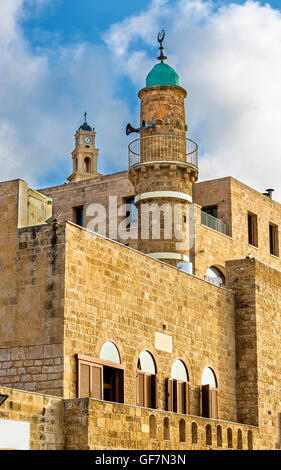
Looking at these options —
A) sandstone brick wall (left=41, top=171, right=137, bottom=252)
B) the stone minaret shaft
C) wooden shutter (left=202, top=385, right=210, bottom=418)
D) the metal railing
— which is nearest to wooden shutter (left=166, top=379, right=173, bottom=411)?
wooden shutter (left=202, top=385, right=210, bottom=418)

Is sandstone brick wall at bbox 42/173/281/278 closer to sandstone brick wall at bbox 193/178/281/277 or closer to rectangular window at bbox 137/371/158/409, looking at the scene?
sandstone brick wall at bbox 193/178/281/277

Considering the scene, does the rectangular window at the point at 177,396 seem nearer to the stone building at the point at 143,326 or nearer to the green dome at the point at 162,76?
the stone building at the point at 143,326

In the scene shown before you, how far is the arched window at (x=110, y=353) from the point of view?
21.3 m

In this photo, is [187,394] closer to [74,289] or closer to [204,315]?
[204,315]

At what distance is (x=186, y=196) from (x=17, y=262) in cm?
978

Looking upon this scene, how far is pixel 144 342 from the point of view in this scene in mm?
22609

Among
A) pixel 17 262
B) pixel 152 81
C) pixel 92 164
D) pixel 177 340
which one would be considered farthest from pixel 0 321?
pixel 92 164

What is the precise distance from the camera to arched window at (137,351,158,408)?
22297 mm

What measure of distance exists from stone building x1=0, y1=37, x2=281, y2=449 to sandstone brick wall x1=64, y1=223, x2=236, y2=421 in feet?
0.12

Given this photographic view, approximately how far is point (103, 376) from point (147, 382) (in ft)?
5.32

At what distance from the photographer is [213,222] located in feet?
113

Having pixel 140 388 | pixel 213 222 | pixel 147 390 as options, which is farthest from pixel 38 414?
pixel 213 222

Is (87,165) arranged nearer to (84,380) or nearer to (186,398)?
(186,398)

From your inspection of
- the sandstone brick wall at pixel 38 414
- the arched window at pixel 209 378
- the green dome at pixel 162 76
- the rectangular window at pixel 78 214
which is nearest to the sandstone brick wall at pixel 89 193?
the rectangular window at pixel 78 214
